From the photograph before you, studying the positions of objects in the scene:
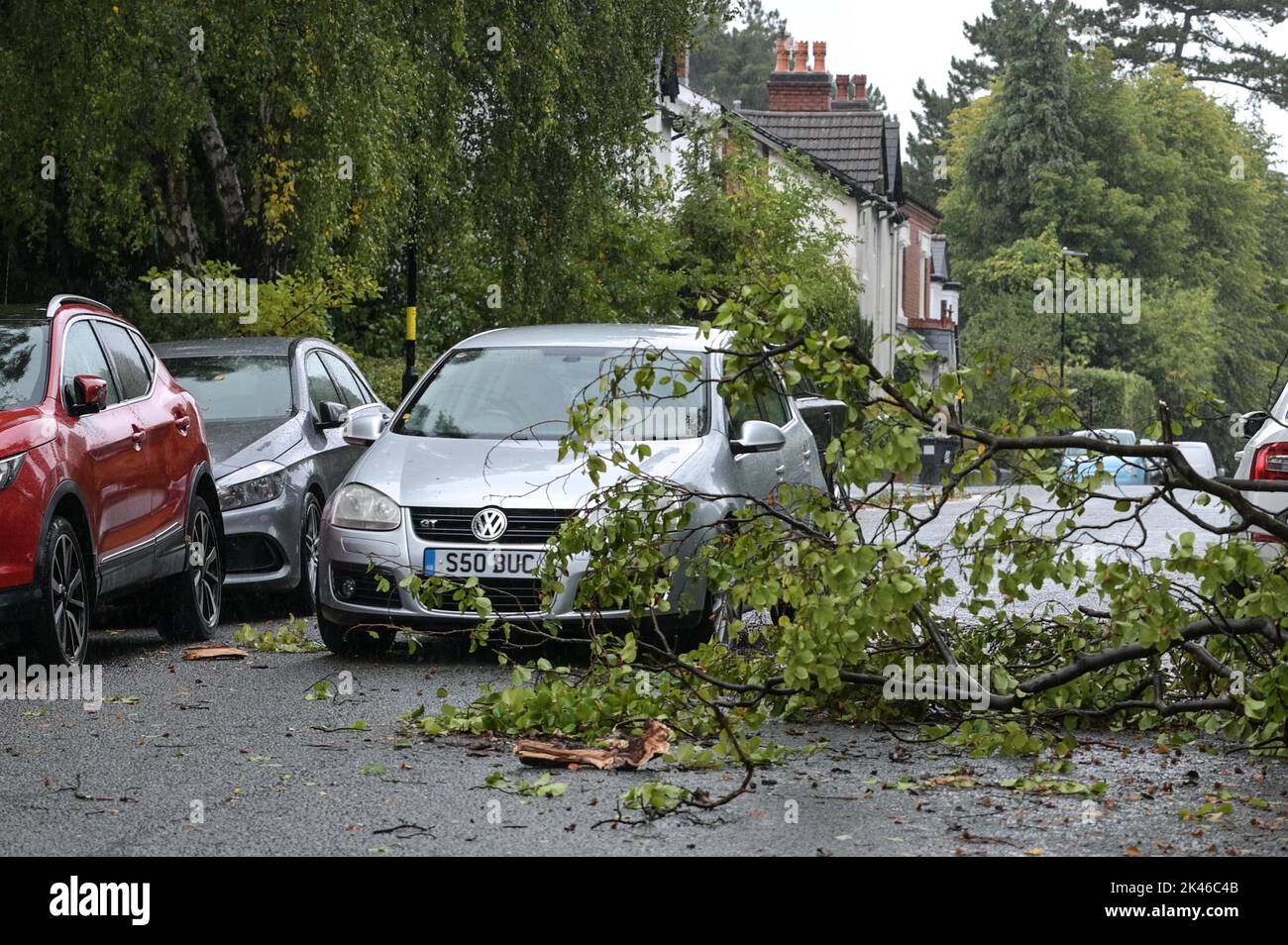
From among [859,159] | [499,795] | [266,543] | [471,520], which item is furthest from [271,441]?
[859,159]

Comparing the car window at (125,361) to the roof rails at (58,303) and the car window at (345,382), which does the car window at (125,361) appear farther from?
the car window at (345,382)

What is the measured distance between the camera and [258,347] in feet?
45.2

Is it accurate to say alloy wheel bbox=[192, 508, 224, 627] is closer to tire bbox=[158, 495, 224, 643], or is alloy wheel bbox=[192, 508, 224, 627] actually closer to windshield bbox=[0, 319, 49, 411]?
tire bbox=[158, 495, 224, 643]

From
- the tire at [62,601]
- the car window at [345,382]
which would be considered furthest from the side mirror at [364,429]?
the car window at [345,382]

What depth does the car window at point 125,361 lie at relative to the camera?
10758 millimetres

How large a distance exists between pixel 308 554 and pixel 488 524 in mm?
3344

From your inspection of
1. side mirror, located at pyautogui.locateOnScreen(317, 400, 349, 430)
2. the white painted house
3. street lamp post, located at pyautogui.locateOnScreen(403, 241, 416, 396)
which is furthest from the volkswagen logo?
the white painted house

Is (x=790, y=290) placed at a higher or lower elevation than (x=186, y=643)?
higher

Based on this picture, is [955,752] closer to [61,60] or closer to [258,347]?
[258,347]

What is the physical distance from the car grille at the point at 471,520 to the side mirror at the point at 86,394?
162 centimetres

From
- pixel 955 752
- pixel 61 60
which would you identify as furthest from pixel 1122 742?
pixel 61 60

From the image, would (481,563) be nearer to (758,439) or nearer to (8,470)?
(758,439)

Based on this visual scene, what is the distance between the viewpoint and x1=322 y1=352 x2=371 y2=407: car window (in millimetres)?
14422

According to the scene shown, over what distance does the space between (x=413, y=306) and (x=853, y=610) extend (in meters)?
19.0
